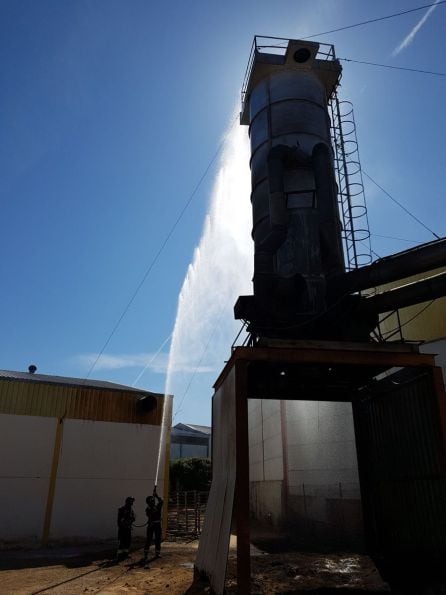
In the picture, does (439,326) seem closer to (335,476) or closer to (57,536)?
(335,476)

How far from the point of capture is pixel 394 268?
36.0 ft

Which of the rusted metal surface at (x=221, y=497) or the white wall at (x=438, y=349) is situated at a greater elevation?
the white wall at (x=438, y=349)

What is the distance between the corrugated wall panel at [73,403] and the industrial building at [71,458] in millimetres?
34

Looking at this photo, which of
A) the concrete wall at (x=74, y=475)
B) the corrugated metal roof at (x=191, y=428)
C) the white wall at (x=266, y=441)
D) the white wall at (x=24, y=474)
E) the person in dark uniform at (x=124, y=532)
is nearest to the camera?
the person in dark uniform at (x=124, y=532)

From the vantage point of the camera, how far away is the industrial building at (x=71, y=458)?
51.7 feet

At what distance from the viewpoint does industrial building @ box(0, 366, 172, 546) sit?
15.8 meters

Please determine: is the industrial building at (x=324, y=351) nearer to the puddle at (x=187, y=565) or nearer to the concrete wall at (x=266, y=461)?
the puddle at (x=187, y=565)

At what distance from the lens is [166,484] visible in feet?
59.6

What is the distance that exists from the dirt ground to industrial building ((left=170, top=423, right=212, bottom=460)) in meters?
40.7

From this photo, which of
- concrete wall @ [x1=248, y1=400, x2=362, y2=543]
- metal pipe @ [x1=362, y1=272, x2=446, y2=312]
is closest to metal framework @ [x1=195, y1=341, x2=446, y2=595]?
metal pipe @ [x1=362, y1=272, x2=446, y2=312]

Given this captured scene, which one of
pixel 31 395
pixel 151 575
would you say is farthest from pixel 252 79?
pixel 151 575

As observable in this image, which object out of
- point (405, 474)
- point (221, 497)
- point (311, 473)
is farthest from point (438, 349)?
point (221, 497)

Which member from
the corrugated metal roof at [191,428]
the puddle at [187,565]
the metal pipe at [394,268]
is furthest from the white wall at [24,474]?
the corrugated metal roof at [191,428]

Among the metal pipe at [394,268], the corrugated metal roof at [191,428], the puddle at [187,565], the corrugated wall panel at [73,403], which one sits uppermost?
the corrugated metal roof at [191,428]
